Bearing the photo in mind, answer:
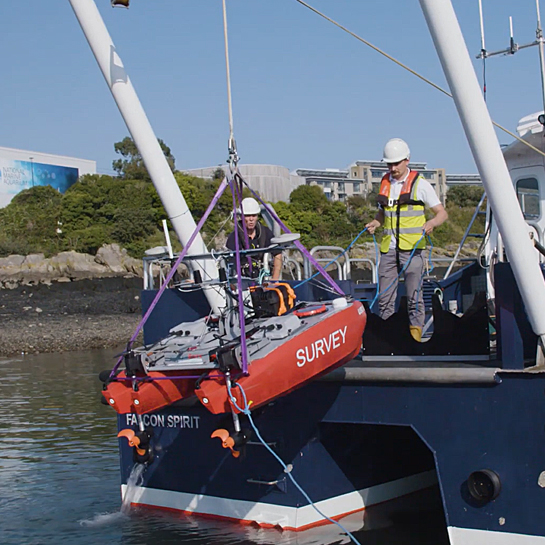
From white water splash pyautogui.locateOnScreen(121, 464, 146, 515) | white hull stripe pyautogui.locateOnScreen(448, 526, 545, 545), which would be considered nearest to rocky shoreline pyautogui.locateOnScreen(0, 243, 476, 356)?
white water splash pyautogui.locateOnScreen(121, 464, 146, 515)

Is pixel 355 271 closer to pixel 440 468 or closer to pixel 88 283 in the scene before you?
pixel 88 283

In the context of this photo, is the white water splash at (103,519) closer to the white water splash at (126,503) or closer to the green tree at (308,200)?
the white water splash at (126,503)

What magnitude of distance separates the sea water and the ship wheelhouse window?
3.51 metres

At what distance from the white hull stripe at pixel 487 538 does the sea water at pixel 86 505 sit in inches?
43.1

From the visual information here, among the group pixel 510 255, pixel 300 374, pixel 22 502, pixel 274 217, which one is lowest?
pixel 22 502

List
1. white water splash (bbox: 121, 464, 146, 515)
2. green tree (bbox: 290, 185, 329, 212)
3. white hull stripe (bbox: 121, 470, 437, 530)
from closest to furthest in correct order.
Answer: white hull stripe (bbox: 121, 470, 437, 530), white water splash (bbox: 121, 464, 146, 515), green tree (bbox: 290, 185, 329, 212)

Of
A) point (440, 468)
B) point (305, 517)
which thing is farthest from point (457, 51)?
point (305, 517)

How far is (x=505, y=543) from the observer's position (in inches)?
209

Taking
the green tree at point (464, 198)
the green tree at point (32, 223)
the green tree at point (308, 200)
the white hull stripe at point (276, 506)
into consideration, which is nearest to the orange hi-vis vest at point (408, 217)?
the white hull stripe at point (276, 506)

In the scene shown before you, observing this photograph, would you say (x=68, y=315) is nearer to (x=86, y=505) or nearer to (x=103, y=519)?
(x=86, y=505)

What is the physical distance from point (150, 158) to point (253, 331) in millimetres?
2216

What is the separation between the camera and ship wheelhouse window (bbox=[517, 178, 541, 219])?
8922 millimetres

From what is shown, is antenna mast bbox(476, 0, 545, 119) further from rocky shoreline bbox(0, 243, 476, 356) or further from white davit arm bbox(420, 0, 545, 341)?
rocky shoreline bbox(0, 243, 476, 356)

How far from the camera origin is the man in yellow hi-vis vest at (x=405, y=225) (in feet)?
21.8
